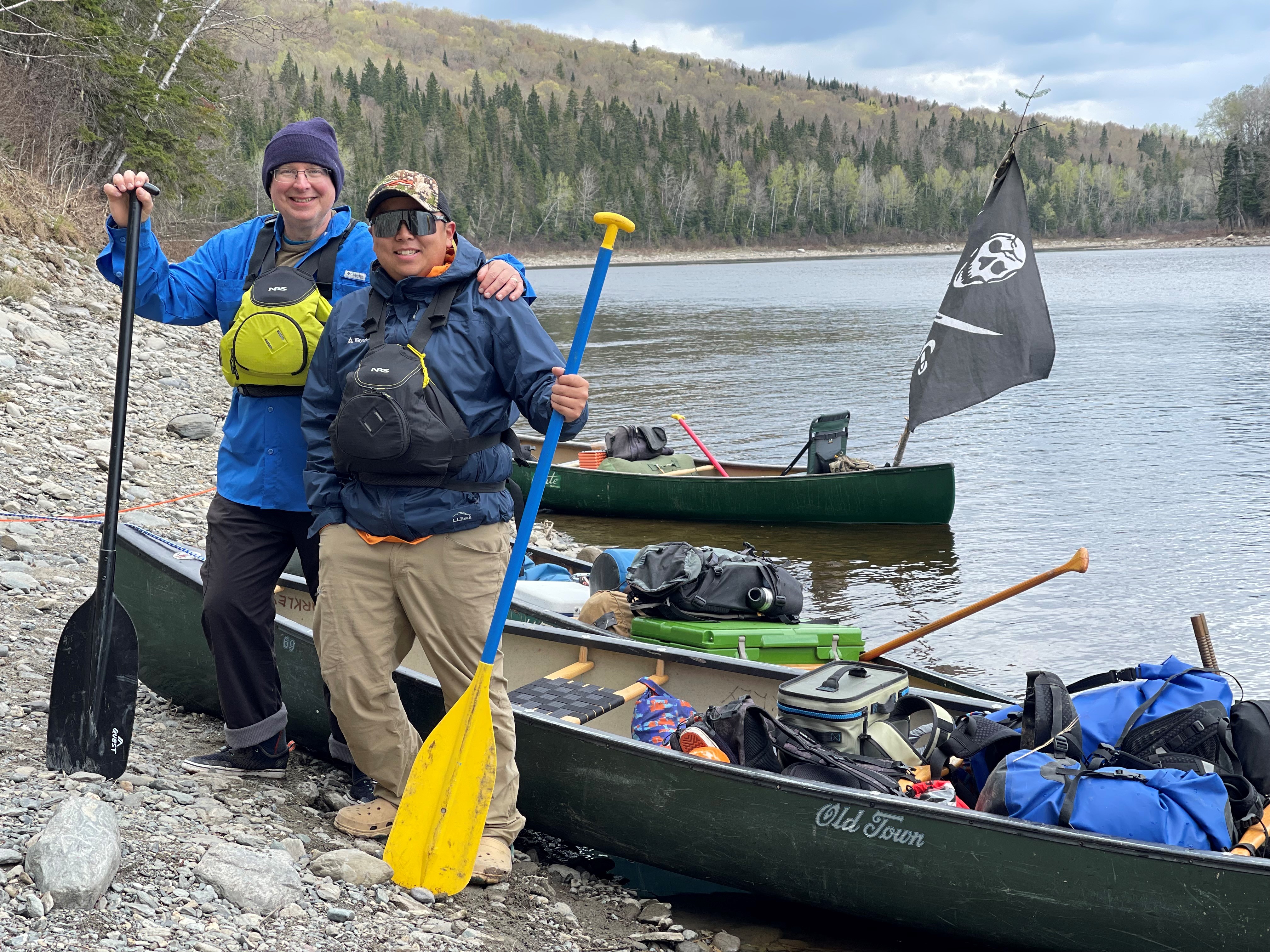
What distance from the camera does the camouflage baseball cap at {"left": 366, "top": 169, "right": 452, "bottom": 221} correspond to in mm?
3170

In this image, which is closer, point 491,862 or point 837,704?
point 491,862

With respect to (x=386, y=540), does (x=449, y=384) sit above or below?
above

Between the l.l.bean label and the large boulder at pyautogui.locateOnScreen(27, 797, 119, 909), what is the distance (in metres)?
2.16

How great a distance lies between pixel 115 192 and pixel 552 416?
1.58m

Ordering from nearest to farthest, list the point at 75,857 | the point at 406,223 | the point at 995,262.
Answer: the point at 75,857 < the point at 406,223 < the point at 995,262

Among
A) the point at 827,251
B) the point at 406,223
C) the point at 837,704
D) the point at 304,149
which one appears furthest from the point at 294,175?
the point at 827,251

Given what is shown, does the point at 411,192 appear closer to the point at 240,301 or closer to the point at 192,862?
the point at 240,301

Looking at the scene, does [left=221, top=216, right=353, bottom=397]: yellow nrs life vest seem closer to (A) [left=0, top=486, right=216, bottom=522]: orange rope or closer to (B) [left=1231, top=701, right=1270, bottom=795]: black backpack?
(A) [left=0, top=486, right=216, bottom=522]: orange rope

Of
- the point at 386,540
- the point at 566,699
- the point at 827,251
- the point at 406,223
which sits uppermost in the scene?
the point at 827,251

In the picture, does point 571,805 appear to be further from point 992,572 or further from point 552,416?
point 992,572

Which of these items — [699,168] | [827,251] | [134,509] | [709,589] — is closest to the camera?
[709,589]

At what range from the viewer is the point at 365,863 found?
343cm

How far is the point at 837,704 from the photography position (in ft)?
13.0

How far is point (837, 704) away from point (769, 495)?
777cm
